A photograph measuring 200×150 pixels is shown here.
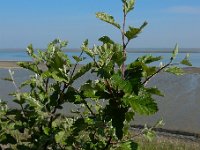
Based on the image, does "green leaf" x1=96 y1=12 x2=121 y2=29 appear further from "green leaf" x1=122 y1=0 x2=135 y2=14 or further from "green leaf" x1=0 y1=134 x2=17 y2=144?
"green leaf" x1=0 y1=134 x2=17 y2=144

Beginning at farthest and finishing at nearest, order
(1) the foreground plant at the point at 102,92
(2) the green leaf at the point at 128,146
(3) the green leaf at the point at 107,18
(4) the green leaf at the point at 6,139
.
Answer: (4) the green leaf at the point at 6,139 → (2) the green leaf at the point at 128,146 → (3) the green leaf at the point at 107,18 → (1) the foreground plant at the point at 102,92

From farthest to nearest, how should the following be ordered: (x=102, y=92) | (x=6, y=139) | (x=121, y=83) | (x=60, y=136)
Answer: (x=6, y=139), (x=60, y=136), (x=102, y=92), (x=121, y=83)

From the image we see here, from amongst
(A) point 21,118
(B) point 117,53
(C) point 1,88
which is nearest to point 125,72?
(B) point 117,53

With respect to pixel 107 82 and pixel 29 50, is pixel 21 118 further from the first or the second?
pixel 107 82

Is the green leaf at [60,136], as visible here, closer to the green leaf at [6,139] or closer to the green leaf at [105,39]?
the green leaf at [105,39]

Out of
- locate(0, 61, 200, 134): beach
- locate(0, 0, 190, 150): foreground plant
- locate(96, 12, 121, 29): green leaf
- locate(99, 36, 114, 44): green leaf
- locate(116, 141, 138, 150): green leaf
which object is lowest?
locate(0, 61, 200, 134): beach

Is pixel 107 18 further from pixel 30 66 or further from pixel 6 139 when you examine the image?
pixel 6 139

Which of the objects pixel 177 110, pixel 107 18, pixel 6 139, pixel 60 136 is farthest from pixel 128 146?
pixel 177 110

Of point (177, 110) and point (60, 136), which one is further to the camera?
point (177, 110)

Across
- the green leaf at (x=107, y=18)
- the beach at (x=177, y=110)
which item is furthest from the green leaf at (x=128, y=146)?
the beach at (x=177, y=110)

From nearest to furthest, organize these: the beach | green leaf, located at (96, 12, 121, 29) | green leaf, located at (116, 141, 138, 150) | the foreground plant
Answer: the foreground plant
green leaf, located at (96, 12, 121, 29)
green leaf, located at (116, 141, 138, 150)
the beach

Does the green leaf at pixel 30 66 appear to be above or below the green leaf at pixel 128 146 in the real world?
above

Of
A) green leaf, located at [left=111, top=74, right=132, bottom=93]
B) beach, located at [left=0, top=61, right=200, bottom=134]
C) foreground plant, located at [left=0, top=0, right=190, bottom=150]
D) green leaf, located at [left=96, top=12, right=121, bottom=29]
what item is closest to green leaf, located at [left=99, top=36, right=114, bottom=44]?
foreground plant, located at [left=0, top=0, right=190, bottom=150]

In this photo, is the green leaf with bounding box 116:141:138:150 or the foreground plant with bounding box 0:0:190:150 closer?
the foreground plant with bounding box 0:0:190:150
